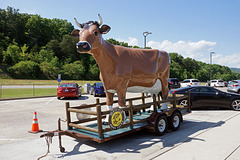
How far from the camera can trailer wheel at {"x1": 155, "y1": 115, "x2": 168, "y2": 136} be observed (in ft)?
18.6

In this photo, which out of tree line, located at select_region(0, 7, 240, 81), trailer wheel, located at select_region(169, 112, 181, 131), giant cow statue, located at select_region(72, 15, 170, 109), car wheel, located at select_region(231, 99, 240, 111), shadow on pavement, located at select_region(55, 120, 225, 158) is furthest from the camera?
tree line, located at select_region(0, 7, 240, 81)

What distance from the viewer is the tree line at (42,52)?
6031 centimetres

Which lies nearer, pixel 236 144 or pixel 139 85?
pixel 236 144

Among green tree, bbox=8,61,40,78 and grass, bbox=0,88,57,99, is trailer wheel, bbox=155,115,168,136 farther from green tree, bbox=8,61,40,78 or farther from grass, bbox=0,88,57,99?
green tree, bbox=8,61,40,78

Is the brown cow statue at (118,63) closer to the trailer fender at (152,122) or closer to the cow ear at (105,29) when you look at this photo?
the cow ear at (105,29)

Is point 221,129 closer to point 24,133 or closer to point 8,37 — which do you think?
point 24,133

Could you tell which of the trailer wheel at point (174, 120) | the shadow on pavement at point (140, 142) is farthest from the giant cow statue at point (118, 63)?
the trailer wheel at point (174, 120)

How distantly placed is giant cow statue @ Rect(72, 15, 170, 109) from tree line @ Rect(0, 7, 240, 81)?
56.6 metres

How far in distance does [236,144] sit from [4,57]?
233ft

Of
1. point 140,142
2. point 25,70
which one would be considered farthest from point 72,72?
point 140,142

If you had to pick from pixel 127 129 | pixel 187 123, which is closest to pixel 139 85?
pixel 127 129

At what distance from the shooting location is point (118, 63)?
5.52 metres

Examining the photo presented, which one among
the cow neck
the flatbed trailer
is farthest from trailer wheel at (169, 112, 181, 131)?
the cow neck

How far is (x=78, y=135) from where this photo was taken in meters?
4.93
